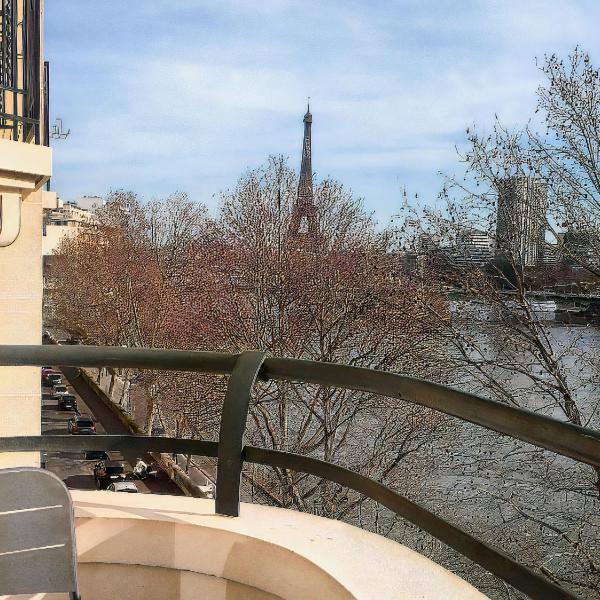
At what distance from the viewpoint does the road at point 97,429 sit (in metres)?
22.5

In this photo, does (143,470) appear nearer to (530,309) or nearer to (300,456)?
(530,309)

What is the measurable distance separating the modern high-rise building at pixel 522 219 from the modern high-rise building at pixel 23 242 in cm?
687

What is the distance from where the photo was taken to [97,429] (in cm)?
3466

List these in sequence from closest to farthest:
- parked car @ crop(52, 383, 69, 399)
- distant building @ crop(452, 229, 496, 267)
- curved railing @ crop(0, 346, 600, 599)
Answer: curved railing @ crop(0, 346, 600, 599) < distant building @ crop(452, 229, 496, 267) < parked car @ crop(52, 383, 69, 399)

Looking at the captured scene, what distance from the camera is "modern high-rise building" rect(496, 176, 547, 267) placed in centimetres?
1067

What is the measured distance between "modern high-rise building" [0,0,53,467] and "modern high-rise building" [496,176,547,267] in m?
6.87

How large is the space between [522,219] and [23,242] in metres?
7.21

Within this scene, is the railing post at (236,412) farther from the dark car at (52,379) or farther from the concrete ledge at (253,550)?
the dark car at (52,379)

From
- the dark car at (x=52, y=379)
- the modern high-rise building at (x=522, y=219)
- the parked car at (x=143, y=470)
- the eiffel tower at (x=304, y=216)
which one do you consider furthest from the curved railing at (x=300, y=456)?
the dark car at (x=52, y=379)

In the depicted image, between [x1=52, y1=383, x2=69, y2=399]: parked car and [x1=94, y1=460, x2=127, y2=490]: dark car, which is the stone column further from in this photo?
[x1=52, y1=383, x2=69, y2=399]: parked car

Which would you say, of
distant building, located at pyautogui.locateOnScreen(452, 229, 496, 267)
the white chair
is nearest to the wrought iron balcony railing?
the white chair

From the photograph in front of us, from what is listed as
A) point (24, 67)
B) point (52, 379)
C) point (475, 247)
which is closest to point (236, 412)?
point (24, 67)

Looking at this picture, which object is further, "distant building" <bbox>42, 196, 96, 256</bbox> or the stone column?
"distant building" <bbox>42, 196, 96, 256</bbox>

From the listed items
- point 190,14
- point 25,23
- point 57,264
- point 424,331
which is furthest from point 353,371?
point 57,264
